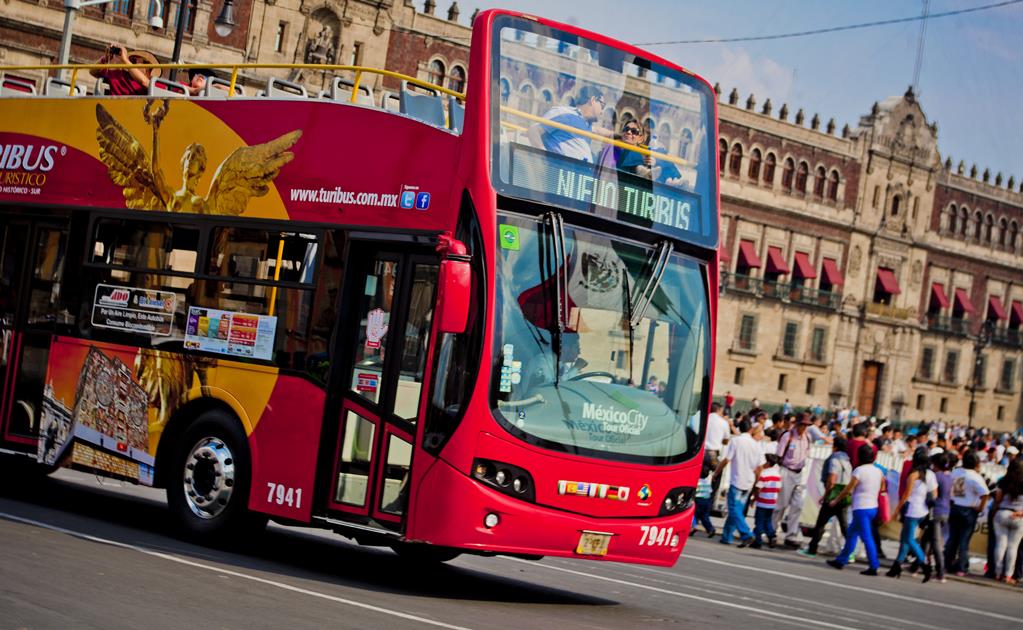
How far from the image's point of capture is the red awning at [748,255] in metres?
69.5

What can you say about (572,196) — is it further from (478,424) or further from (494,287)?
(478,424)

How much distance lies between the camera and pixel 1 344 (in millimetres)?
12797

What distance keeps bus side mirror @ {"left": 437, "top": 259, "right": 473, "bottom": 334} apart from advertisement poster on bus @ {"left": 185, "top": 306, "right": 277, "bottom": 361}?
201 cm

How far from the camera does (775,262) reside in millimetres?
71062

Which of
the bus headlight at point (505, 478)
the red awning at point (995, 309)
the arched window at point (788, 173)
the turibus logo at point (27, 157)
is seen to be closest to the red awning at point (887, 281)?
the arched window at point (788, 173)

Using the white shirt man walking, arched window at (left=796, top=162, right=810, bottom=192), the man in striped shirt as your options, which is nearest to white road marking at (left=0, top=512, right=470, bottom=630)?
the man in striped shirt

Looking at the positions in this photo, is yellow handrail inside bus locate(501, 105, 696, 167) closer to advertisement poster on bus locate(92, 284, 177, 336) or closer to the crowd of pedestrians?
advertisement poster on bus locate(92, 284, 177, 336)

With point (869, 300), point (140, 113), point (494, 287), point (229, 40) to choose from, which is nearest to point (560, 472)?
point (494, 287)

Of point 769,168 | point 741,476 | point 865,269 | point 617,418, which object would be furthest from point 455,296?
point 865,269

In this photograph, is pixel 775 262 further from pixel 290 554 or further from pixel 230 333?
pixel 230 333

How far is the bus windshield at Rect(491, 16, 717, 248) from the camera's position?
998cm

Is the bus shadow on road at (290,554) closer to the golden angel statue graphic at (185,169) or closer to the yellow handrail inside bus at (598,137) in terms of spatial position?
the golden angel statue graphic at (185,169)

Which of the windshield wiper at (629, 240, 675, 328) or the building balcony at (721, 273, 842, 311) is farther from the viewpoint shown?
the building balcony at (721, 273, 842, 311)

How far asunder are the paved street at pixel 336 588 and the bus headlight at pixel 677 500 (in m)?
0.76
